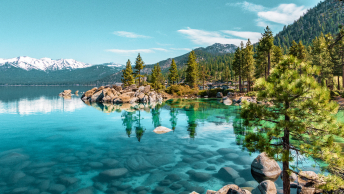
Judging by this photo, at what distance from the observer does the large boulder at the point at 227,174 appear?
13.4 metres

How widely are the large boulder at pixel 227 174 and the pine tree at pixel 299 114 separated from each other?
587 centimetres

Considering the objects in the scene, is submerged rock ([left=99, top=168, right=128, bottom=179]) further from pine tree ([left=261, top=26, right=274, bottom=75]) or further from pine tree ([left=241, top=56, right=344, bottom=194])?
pine tree ([left=261, top=26, right=274, bottom=75])

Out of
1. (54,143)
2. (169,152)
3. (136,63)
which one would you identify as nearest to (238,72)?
(136,63)

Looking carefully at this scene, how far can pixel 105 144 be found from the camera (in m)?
21.6

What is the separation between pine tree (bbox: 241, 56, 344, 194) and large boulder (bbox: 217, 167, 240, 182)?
587 cm

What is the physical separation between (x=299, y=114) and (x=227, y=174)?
8448mm

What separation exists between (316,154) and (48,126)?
34.3 meters

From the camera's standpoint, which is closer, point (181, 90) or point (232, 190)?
point (232, 190)

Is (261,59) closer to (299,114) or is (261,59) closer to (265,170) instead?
(265,170)

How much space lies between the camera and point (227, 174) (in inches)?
546

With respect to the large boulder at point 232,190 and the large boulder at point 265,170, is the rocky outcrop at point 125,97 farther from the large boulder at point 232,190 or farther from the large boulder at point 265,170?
the large boulder at point 232,190

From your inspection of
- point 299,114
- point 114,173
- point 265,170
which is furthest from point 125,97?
point 299,114

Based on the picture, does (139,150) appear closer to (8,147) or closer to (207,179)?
(207,179)

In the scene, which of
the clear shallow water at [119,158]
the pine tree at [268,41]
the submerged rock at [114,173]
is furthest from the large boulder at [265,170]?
the pine tree at [268,41]
